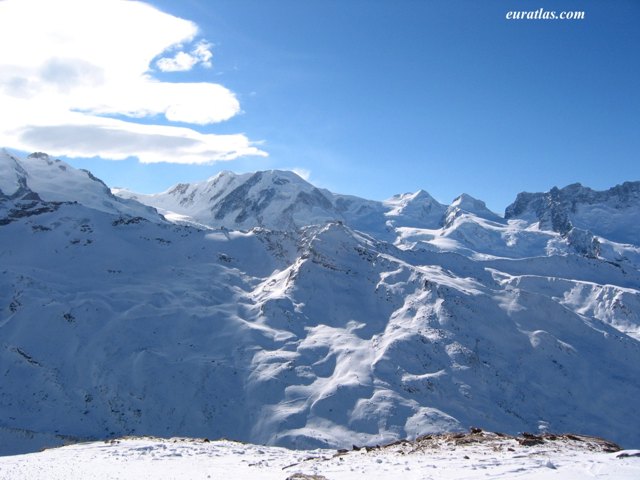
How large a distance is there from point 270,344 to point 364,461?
8464cm

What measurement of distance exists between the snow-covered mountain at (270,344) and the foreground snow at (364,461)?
53.4 m

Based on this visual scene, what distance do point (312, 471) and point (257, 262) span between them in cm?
12051

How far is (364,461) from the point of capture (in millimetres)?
30766

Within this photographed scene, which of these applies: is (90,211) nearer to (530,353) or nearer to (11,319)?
(11,319)

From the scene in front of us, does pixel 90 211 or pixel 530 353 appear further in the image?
pixel 90 211

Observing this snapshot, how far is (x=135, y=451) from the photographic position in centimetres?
3900

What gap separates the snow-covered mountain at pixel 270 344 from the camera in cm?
9475

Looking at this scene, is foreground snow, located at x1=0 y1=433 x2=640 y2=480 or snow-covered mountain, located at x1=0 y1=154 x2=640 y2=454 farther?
snow-covered mountain, located at x1=0 y1=154 x2=640 y2=454

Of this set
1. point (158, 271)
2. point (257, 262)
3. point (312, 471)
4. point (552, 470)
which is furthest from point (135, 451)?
point (257, 262)

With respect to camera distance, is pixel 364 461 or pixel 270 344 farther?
pixel 270 344

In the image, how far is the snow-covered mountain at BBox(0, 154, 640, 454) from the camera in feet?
311

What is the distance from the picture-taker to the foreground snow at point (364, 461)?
25281 millimetres

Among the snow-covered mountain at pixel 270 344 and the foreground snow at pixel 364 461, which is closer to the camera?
the foreground snow at pixel 364 461

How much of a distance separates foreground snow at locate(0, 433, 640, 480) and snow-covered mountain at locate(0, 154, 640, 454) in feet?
175
